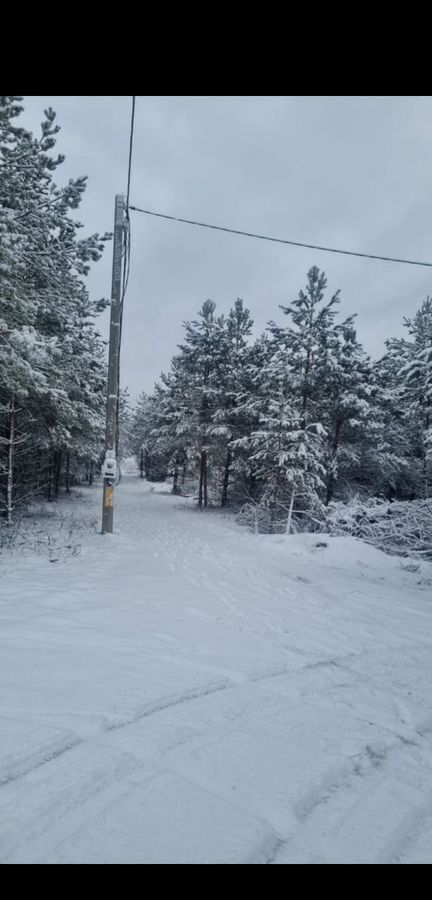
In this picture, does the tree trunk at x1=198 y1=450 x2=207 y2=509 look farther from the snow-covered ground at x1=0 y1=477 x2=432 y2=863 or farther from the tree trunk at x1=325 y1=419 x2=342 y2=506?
the snow-covered ground at x1=0 y1=477 x2=432 y2=863

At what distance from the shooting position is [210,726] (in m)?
2.59

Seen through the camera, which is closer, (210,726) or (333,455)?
(210,726)

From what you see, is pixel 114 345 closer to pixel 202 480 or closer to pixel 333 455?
pixel 333 455

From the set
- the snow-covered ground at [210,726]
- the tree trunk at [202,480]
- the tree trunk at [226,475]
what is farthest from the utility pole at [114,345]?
the tree trunk at [202,480]

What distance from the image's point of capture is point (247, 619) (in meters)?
4.75

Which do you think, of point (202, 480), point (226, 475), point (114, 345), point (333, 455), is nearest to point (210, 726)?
point (114, 345)

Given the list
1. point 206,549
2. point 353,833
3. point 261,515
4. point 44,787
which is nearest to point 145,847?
point 44,787

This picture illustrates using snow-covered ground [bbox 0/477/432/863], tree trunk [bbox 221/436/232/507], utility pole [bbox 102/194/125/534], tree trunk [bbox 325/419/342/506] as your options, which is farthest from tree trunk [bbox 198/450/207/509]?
snow-covered ground [bbox 0/477/432/863]

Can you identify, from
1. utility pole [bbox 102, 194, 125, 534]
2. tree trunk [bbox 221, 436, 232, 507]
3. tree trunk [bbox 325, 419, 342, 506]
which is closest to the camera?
utility pole [bbox 102, 194, 125, 534]

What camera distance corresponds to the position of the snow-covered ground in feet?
5.75

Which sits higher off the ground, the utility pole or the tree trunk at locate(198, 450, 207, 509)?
the utility pole

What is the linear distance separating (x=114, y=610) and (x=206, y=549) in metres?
5.00
